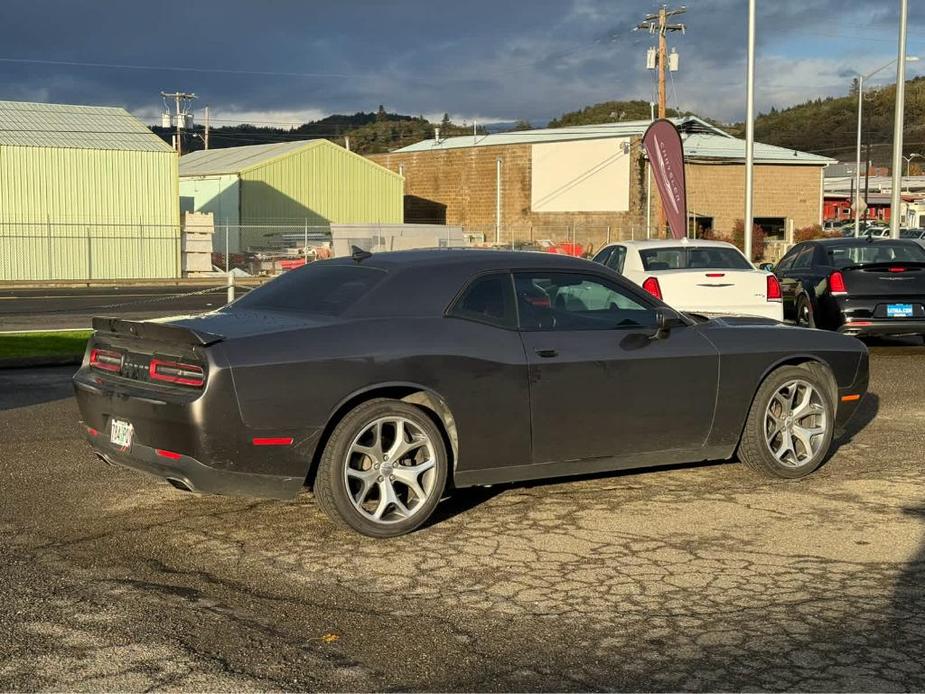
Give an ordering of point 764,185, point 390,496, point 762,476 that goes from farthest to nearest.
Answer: point 764,185, point 762,476, point 390,496

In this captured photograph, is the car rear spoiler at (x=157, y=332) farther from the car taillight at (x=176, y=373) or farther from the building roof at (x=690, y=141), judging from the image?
the building roof at (x=690, y=141)

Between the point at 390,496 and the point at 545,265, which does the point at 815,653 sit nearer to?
the point at 390,496

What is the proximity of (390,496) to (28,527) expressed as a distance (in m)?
2.03

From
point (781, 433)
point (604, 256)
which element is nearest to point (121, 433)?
point (781, 433)

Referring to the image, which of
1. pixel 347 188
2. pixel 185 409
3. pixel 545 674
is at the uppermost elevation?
pixel 347 188

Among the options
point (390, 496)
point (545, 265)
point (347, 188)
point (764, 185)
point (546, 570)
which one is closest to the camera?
point (546, 570)

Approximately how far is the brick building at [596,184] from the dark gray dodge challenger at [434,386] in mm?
52277

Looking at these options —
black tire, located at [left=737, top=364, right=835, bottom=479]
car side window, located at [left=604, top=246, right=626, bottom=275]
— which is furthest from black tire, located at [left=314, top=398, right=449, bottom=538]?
car side window, located at [left=604, top=246, right=626, bottom=275]

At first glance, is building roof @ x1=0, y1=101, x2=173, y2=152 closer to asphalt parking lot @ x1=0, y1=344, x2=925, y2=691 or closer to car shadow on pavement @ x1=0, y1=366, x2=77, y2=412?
car shadow on pavement @ x1=0, y1=366, x2=77, y2=412

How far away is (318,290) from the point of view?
7371 millimetres

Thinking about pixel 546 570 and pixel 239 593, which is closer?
pixel 239 593

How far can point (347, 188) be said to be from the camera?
199ft

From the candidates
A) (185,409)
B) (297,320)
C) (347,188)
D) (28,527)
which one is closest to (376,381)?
(297,320)

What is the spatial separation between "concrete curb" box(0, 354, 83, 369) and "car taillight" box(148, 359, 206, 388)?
27.6 ft
